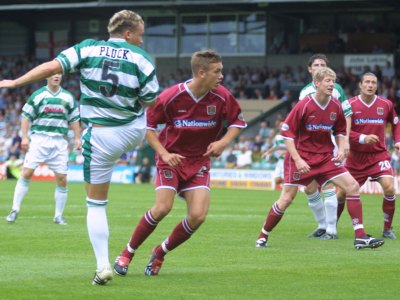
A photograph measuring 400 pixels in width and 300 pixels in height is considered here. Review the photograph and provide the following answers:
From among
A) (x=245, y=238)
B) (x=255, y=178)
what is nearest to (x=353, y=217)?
(x=245, y=238)

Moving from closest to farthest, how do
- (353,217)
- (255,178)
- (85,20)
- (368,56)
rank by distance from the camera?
1. (353,217)
2. (255,178)
3. (368,56)
4. (85,20)

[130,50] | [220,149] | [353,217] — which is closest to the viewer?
[130,50]

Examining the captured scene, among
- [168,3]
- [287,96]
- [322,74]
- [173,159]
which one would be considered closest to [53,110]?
[322,74]

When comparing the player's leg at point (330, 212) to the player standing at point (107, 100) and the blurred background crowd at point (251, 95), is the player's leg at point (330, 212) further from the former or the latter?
the blurred background crowd at point (251, 95)

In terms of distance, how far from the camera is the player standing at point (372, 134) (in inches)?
548

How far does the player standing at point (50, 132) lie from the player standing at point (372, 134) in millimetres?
4618

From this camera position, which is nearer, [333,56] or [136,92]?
[136,92]

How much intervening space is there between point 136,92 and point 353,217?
15.1 feet

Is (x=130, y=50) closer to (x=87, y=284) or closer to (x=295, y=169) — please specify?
(x=87, y=284)

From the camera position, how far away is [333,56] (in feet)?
142

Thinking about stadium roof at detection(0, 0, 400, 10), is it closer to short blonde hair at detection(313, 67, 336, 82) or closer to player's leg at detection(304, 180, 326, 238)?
player's leg at detection(304, 180, 326, 238)

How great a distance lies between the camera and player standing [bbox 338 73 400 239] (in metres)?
13.9

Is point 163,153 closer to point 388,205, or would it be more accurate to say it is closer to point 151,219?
point 151,219

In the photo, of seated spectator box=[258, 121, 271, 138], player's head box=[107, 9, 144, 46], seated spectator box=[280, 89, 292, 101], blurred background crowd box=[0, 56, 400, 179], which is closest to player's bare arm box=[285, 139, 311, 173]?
player's head box=[107, 9, 144, 46]
